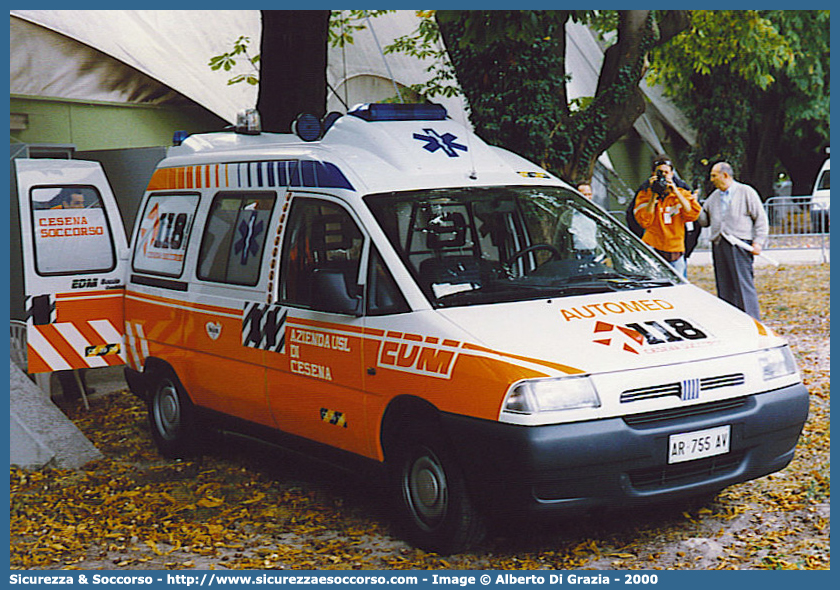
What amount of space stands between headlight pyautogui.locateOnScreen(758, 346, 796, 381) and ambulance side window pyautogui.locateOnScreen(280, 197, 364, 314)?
6.90 ft

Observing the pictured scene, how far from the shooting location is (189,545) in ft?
19.2

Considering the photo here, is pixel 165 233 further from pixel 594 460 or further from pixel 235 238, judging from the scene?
pixel 594 460

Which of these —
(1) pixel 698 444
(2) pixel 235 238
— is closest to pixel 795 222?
(2) pixel 235 238

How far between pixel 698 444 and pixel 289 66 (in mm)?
6084

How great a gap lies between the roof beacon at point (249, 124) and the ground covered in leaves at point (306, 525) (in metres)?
2.32

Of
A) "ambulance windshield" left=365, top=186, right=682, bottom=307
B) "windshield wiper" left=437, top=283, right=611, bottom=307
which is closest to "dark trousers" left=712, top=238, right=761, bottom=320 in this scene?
"ambulance windshield" left=365, top=186, right=682, bottom=307

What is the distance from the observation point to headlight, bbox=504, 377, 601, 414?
193 inches

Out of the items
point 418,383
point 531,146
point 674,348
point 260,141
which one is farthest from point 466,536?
point 531,146

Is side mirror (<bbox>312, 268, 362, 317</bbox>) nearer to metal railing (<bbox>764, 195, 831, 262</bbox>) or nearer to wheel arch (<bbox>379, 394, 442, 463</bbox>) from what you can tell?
wheel arch (<bbox>379, 394, 442, 463</bbox>)

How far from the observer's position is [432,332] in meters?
5.32

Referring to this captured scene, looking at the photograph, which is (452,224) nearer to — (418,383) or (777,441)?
(418,383)

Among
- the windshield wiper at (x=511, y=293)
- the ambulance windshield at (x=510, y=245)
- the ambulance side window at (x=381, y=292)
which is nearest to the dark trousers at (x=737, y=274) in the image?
the ambulance windshield at (x=510, y=245)
